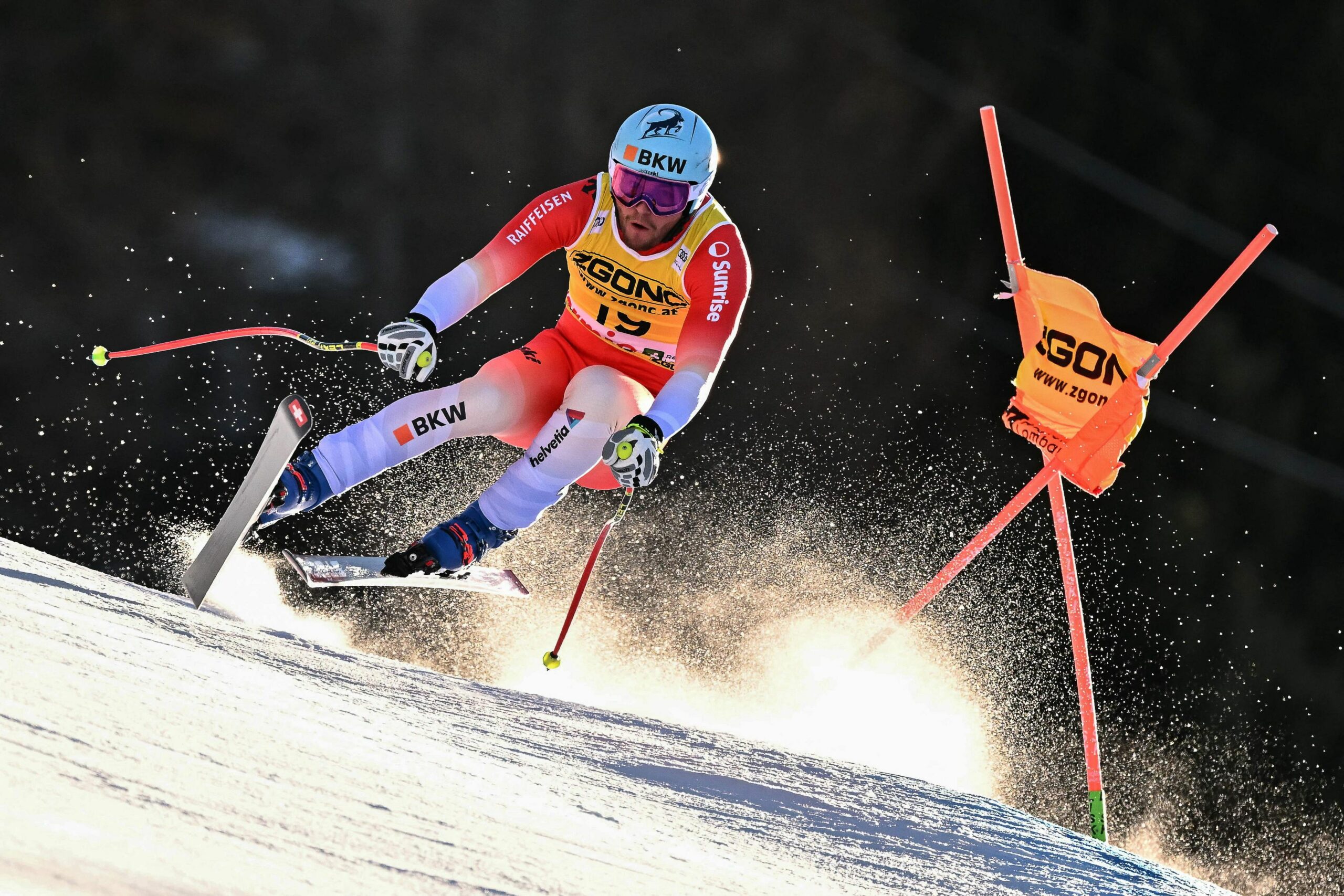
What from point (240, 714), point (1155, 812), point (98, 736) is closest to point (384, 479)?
point (240, 714)

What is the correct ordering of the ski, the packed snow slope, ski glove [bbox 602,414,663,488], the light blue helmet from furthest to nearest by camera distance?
the light blue helmet < ski glove [bbox 602,414,663,488] < the ski < the packed snow slope

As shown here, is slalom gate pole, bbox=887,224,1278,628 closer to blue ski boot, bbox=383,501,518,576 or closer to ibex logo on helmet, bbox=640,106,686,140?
blue ski boot, bbox=383,501,518,576

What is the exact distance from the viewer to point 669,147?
331 centimetres

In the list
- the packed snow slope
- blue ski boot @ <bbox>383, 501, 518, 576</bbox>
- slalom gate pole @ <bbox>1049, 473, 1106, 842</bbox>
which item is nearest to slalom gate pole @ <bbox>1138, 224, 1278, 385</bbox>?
slalom gate pole @ <bbox>1049, 473, 1106, 842</bbox>

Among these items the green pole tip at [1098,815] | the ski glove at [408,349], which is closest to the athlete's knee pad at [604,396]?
the ski glove at [408,349]

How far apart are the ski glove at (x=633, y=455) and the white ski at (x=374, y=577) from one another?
736 mm

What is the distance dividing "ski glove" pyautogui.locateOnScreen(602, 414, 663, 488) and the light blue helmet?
764mm

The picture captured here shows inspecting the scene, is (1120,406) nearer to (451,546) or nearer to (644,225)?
(644,225)

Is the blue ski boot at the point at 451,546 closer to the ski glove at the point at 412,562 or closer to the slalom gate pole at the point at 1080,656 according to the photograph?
the ski glove at the point at 412,562

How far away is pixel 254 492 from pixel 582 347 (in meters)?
1.10

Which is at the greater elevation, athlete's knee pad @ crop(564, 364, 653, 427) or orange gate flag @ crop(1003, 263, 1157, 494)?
orange gate flag @ crop(1003, 263, 1157, 494)

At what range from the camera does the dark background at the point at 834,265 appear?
15.6 ft

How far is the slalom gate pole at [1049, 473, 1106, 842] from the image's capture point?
374cm

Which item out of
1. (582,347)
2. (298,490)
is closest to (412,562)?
(298,490)
